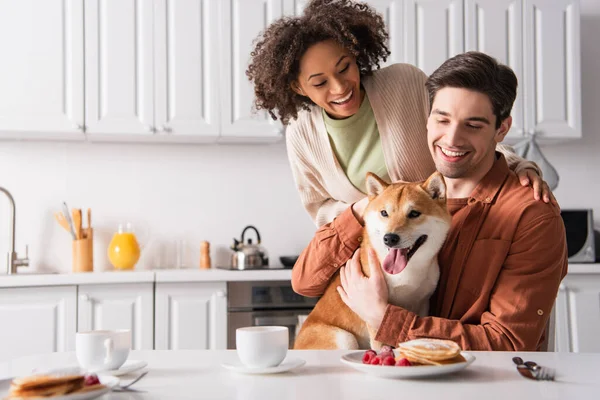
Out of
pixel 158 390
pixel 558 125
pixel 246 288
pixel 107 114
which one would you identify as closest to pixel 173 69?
pixel 107 114

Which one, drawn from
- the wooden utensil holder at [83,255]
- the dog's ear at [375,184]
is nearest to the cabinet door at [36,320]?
the wooden utensil holder at [83,255]

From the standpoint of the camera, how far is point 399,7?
148 inches

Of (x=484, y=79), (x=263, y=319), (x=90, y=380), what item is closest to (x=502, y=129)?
(x=484, y=79)

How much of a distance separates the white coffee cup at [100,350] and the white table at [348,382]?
66 mm

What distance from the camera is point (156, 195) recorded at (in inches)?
155

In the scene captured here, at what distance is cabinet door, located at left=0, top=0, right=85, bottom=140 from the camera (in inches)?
136

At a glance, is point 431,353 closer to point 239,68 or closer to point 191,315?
point 191,315

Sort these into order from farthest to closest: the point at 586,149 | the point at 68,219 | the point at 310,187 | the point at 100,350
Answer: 1. the point at 586,149
2. the point at 68,219
3. the point at 310,187
4. the point at 100,350

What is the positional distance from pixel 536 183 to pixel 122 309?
7.16 feet

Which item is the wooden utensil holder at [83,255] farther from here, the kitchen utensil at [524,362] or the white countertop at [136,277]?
the kitchen utensil at [524,362]

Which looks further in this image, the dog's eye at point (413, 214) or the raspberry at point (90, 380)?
the dog's eye at point (413, 214)

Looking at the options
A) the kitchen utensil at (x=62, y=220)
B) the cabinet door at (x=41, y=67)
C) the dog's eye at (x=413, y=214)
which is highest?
the cabinet door at (x=41, y=67)

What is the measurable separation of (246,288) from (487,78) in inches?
78.9

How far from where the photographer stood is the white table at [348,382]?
994mm
